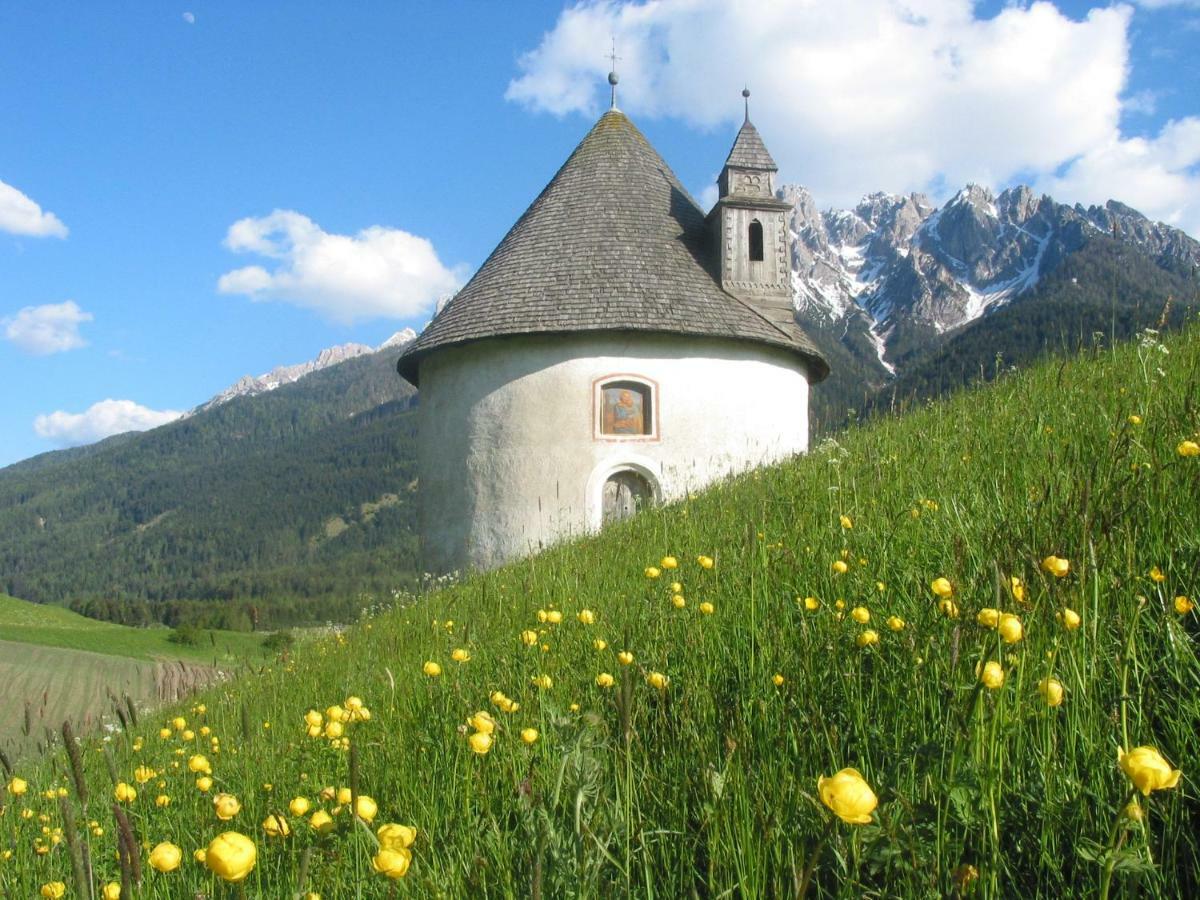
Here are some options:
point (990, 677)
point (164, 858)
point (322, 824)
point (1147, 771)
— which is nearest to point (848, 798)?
point (1147, 771)

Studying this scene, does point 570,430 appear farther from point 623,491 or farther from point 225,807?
point 225,807

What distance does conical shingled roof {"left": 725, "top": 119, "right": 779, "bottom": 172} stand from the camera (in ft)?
64.4

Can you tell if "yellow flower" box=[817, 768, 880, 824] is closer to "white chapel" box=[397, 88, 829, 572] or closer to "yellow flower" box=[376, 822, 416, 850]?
"yellow flower" box=[376, 822, 416, 850]

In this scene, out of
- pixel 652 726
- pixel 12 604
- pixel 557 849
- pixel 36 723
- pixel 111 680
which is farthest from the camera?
pixel 12 604

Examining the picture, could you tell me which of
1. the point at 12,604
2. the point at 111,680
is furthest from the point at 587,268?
the point at 12,604

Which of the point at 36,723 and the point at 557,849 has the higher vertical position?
the point at 557,849

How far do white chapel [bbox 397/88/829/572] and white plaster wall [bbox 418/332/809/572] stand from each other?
0.03 m

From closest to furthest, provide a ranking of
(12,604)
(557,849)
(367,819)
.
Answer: (557,849) → (367,819) → (12,604)

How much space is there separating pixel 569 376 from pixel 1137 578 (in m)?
15.4

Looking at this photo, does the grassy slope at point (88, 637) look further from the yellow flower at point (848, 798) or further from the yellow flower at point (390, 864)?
the yellow flower at point (848, 798)

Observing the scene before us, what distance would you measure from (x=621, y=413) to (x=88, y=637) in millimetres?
13798

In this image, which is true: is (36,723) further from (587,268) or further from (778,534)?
(587,268)

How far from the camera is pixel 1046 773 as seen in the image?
1.59m

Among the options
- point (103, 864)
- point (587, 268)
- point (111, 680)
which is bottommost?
point (111, 680)
